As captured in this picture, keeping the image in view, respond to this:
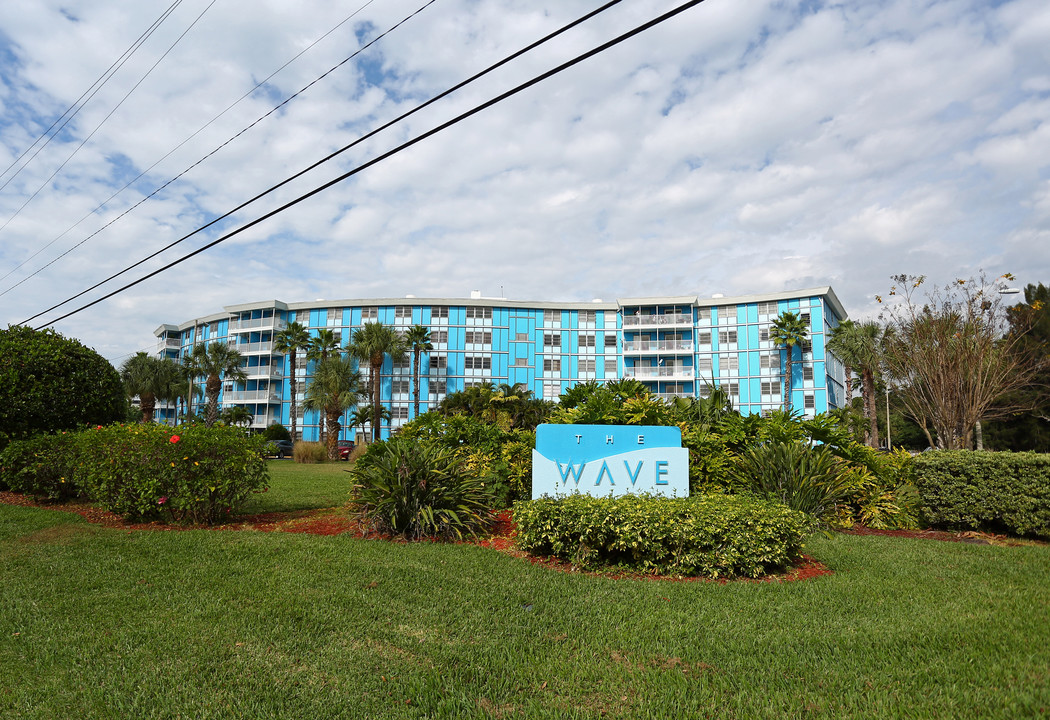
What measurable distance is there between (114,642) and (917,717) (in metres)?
5.42

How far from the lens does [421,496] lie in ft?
29.0

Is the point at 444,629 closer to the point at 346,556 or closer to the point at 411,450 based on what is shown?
the point at 346,556

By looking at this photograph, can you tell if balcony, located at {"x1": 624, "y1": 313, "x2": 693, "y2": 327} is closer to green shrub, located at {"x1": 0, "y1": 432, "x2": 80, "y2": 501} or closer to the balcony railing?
the balcony railing

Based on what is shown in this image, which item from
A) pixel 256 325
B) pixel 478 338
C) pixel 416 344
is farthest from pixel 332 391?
pixel 256 325

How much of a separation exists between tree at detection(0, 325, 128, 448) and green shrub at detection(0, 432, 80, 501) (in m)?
0.65

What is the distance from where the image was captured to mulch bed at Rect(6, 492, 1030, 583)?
705 cm

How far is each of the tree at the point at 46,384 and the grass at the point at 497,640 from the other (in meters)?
7.29

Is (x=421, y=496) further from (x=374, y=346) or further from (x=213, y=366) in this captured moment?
(x=213, y=366)

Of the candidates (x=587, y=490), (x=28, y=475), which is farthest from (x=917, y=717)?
(x=28, y=475)

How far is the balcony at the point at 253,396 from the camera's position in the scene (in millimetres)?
58406

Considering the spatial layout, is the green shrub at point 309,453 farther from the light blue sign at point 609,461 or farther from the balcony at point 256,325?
the light blue sign at point 609,461

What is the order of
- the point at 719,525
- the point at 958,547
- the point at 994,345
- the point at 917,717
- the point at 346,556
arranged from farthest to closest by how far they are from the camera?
the point at 994,345, the point at 958,547, the point at 346,556, the point at 719,525, the point at 917,717

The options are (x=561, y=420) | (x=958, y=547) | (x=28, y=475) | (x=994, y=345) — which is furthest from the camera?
(x=994, y=345)

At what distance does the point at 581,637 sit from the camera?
4.83 m
